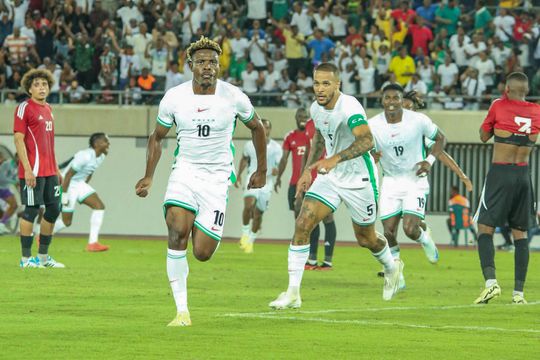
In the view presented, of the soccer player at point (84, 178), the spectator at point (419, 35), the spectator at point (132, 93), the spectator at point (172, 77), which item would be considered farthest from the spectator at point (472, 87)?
the soccer player at point (84, 178)

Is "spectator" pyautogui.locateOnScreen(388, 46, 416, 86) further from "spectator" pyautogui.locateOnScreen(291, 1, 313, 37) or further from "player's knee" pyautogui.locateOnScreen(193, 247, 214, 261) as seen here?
"player's knee" pyautogui.locateOnScreen(193, 247, 214, 261)

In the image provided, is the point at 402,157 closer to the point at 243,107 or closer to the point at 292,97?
the point at 243,107

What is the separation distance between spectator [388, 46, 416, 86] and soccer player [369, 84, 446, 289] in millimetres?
14084

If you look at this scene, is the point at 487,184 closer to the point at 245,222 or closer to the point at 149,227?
the point at 245,222

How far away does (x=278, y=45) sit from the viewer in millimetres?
33125

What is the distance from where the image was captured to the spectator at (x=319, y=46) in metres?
32.1

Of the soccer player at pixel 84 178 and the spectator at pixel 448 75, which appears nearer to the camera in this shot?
the soccer player at pixel 84 178

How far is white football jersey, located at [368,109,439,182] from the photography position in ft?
55.0

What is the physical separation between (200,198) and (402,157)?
5742 millimetres

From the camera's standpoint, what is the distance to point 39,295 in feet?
48.2

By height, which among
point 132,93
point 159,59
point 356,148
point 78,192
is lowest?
point 78,192

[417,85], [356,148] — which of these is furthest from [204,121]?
[417,85]

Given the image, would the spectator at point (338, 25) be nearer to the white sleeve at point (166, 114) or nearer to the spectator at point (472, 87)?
the spectator at point (472, 87)

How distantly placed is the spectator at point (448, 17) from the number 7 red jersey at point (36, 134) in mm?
15986
